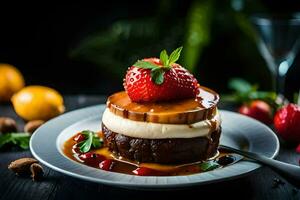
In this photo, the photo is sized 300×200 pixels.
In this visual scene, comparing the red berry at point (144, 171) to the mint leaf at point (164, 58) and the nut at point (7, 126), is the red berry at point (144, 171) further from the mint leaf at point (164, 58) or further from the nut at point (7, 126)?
the nut at point (7, 126)

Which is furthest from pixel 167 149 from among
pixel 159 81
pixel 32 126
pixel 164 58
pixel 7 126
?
pixel 7 126

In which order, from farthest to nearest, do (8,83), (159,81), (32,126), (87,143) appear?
(8,83) < (32,126) < (87,143) < (159,81)

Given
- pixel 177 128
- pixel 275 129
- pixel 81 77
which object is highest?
pixel 177 128

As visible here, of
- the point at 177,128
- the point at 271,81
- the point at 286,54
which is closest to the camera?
the point at 177,128

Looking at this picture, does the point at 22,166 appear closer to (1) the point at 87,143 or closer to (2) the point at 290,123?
(1) the point at 87,143

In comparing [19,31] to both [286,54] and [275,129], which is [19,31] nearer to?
[286,54]

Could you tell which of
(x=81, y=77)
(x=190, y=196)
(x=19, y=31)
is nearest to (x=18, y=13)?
(x=19, y=31)
